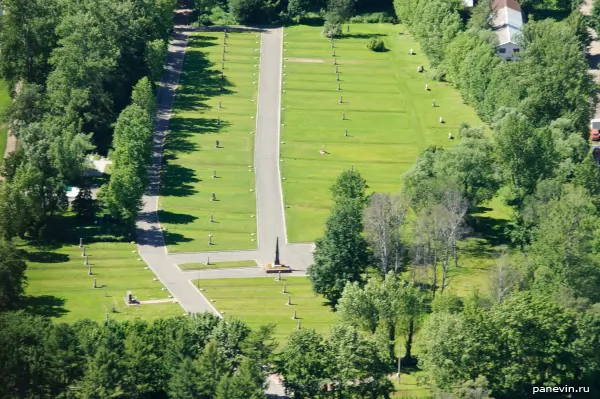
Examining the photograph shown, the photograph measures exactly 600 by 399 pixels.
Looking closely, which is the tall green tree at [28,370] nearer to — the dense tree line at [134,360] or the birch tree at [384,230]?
the dense tree line at [134,360]

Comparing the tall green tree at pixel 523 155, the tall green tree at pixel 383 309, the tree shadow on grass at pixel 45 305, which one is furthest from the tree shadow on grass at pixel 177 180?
the tall green tree at pixel 383 309

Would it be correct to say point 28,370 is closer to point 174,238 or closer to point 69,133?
point 174,238

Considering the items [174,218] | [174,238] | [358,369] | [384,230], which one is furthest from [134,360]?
[174,218]

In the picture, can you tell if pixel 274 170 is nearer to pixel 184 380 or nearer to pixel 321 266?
pixel 321 266

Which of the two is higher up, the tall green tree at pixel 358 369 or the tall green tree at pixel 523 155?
the tall green tree at pixel 523 155

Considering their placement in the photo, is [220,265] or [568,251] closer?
[568,251]

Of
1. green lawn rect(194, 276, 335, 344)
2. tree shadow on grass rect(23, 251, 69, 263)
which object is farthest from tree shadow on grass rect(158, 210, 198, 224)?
green lawn rect(194, 276, 335, 344)
